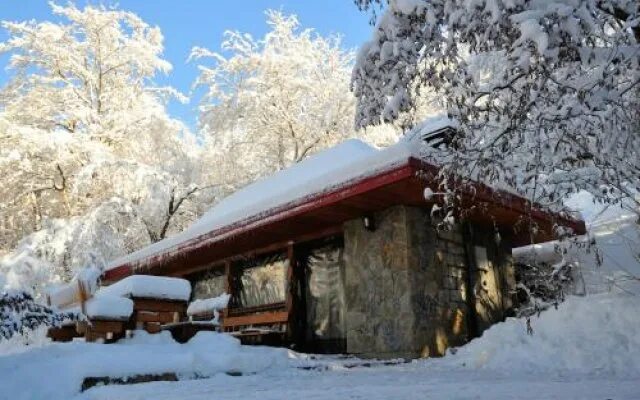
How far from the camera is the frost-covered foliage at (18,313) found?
13.6 feet

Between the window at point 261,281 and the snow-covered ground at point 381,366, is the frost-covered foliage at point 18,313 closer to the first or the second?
the snow-covered ground at point 381,366

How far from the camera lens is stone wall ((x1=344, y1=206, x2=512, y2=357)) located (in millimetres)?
7289

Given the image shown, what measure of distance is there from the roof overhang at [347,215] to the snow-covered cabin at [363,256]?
2 centimetres

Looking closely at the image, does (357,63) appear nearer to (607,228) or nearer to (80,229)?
(80,229)

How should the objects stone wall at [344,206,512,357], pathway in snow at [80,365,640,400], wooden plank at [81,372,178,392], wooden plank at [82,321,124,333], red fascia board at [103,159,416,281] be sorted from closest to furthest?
pathway in snow at [80,365,640,400]
wooden plank at [81,372,178,392]
wooden plank at [82,321,124,333]
red fascia board at [103,159,416,281]
stone wall at [344,206,512,357]

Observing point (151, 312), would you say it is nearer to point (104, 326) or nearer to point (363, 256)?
point (104, 326)

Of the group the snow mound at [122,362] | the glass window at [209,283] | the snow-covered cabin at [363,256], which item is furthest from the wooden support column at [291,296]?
the snow mound at [122,362]

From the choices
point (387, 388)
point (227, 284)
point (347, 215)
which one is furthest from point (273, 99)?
point (387, 388)

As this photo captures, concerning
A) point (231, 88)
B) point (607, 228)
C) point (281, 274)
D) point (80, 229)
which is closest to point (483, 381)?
point (281, 274)

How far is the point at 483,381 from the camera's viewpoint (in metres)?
4.12

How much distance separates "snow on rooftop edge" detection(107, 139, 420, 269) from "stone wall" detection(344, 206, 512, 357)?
3.70 ft

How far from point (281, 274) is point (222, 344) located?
13.4 ft

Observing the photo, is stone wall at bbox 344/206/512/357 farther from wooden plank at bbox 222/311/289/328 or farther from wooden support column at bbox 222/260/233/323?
wooden support column at bbox 222/260/233/323

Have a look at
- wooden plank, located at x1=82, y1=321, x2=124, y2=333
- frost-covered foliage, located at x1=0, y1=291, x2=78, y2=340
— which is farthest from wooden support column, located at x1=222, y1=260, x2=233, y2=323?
frost-covered foliage, located at x1=0, y1=291, x2=78, y2=340
